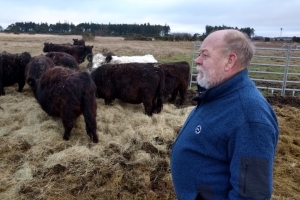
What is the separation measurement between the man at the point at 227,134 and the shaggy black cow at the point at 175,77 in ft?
19.3

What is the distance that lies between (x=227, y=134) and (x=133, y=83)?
17.7 feet

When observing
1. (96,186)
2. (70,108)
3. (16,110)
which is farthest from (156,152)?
(16,110)

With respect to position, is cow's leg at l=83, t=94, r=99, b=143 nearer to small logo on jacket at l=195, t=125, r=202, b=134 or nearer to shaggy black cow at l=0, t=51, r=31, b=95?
small logo on jacket at l=195, t=125, r=202, b=134

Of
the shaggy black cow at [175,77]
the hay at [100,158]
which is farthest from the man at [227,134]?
the shaggy black cow at [175,77]

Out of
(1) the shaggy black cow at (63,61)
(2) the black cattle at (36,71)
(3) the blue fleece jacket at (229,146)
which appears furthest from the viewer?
(1) the shaggy black cow at (63,61)

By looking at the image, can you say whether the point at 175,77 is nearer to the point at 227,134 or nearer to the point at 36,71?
the point at 36,71

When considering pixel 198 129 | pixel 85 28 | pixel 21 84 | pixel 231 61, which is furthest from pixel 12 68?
pixel 85 28

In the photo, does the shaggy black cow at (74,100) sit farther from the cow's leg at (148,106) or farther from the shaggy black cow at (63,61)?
the shaggy black cow at (63,61)

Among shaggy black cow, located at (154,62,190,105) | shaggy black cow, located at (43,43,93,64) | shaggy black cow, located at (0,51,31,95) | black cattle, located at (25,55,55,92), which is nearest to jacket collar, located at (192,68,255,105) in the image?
black cattle, located at (25,55,55,92)

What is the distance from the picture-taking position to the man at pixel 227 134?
1.48 meters

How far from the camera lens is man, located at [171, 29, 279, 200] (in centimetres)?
148

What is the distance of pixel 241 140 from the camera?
151 cm

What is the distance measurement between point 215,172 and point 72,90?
3.69 m

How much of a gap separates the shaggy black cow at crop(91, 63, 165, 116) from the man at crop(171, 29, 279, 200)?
484cm
